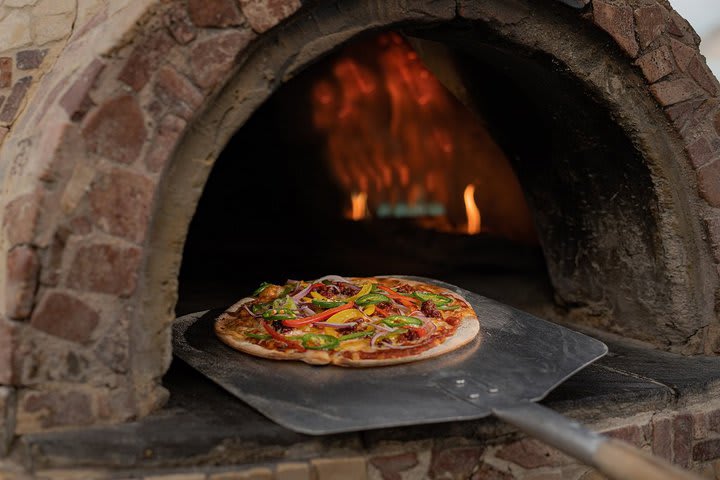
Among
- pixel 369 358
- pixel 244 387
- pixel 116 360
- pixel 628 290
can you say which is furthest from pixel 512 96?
pixel 116 360

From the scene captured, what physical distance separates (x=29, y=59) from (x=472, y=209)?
3.55 meters

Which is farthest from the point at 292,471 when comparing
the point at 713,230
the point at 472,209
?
the point at 472,209

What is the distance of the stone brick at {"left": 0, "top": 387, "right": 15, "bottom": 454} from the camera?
7.70 ft

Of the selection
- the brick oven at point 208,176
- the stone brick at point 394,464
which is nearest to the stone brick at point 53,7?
the brick oven at point 208,176

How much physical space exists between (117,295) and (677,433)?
2372 millimetres

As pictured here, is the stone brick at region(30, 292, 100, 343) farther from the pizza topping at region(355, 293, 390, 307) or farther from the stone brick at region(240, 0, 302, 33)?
the pizza topping at region(355, 293, 390, 307)

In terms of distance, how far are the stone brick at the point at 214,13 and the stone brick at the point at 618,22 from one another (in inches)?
63.9

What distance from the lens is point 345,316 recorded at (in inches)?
125

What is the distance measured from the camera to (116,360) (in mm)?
2469

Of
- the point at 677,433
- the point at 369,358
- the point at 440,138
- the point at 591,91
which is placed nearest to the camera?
the point at 369,358

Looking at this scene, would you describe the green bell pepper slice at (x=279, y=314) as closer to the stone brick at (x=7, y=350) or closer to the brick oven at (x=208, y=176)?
the brick oven at (x=208, y=176)

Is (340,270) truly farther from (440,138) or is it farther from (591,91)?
(591,91)

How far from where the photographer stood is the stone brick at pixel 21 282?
234cm

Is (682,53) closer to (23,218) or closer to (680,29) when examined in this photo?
(680,29)
